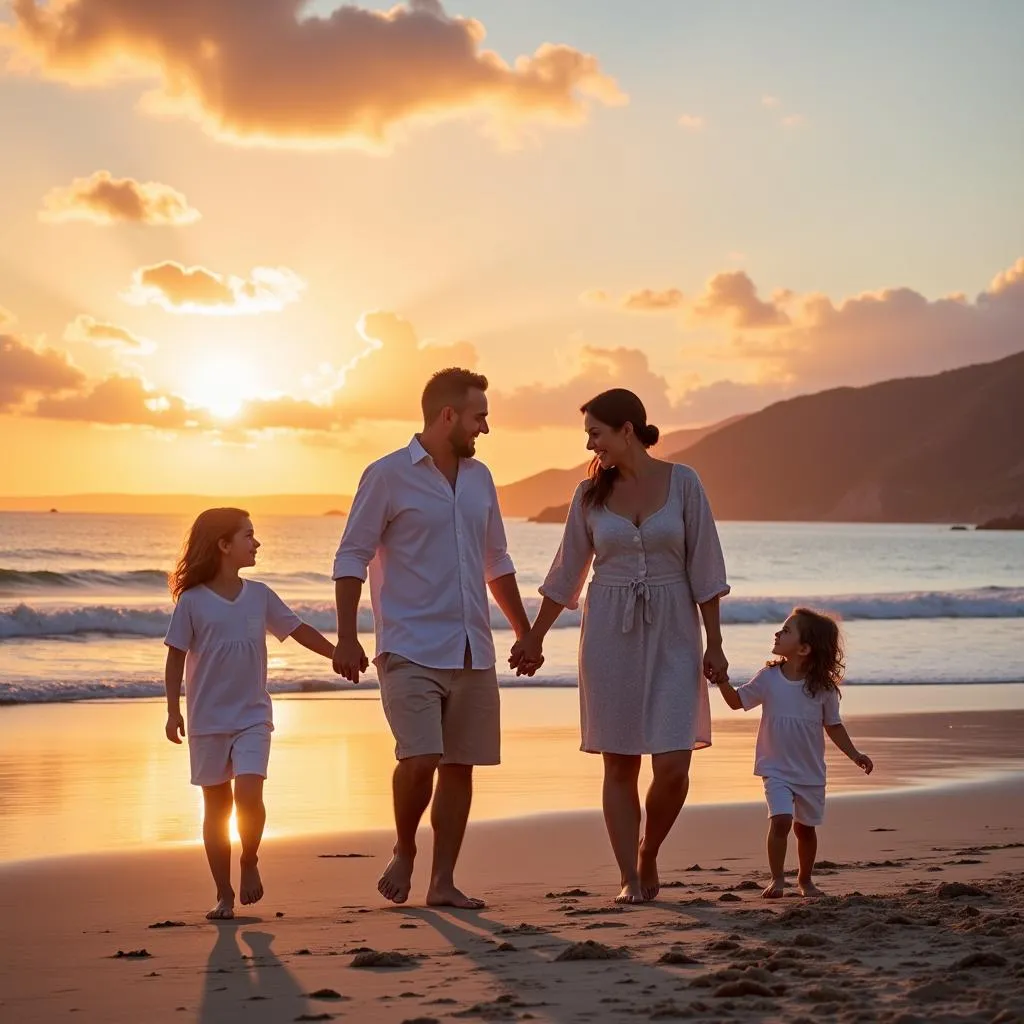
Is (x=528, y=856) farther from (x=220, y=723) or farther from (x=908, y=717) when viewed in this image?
(x=908, y=717)

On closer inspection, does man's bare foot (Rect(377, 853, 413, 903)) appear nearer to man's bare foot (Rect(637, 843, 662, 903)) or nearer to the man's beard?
man's bare foot (Rect(637, 843, 662, 903))

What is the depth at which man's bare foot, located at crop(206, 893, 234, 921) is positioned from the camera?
19.5ft

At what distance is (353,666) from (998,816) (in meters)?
4.80

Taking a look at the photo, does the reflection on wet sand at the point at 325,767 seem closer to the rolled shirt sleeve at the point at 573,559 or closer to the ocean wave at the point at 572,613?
the rolled shirt sleeve at the point at 573,559

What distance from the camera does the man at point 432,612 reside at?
5.95m

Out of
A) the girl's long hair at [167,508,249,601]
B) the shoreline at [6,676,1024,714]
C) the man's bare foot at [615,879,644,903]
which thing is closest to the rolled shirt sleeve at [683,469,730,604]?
the man's bare foot at [615,879,644,903]

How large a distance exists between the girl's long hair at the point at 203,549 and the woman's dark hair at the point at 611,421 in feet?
4.77

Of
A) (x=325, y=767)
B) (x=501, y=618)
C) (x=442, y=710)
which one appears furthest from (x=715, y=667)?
(x=501, y=618)

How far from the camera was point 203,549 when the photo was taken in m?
6.31

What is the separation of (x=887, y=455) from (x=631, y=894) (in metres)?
186

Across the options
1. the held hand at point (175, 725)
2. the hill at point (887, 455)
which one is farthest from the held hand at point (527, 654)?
the hill at point (887, 455)

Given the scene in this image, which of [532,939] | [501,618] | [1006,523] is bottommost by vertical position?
[532,939]

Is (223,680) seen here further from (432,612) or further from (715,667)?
(715,667)

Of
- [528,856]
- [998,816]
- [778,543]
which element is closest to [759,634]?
[998,816]
